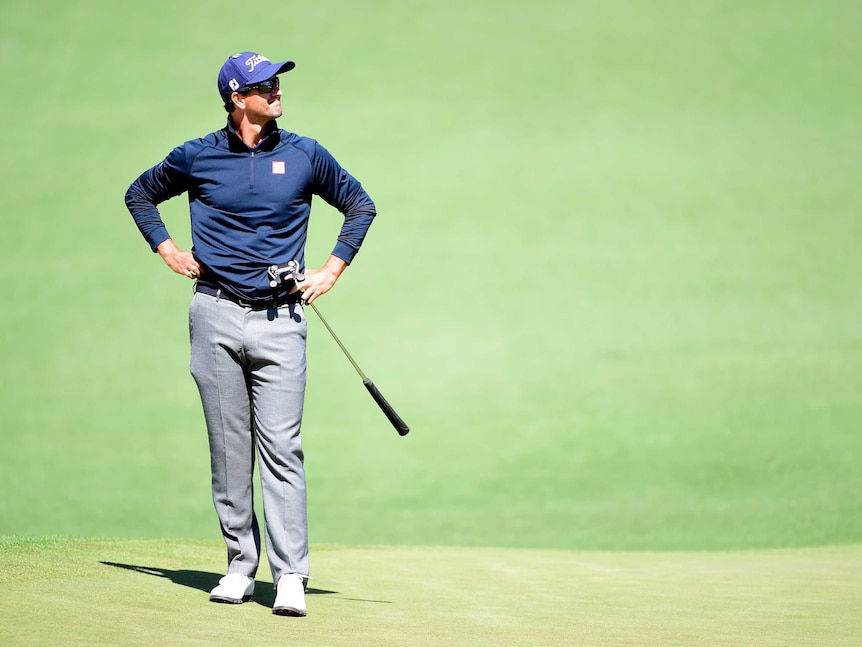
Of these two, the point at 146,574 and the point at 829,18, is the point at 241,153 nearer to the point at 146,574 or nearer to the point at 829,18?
the point at 146,574

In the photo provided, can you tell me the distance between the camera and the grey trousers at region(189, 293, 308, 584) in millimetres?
2973

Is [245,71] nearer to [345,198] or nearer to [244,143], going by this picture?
[244,143]

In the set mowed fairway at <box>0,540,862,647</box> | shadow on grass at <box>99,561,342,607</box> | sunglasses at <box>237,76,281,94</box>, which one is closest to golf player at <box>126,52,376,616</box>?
sunglasses at <box>237,76,281,94</box>

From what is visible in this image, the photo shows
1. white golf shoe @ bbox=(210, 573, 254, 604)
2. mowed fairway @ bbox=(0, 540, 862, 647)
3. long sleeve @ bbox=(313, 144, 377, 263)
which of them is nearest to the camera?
mowed fairway @ bbox=(0, 540, 862, 647)

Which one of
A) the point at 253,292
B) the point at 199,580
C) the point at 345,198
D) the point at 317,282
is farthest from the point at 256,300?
the point at 199,580

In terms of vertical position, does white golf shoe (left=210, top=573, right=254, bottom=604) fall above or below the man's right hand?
below

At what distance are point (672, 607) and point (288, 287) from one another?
4.35ft

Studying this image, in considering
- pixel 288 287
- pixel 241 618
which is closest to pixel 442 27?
pixel 288 287

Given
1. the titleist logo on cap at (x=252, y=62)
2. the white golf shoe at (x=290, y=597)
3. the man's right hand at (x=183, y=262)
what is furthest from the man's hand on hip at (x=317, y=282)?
the white golf shoe at (x=290, y=597)

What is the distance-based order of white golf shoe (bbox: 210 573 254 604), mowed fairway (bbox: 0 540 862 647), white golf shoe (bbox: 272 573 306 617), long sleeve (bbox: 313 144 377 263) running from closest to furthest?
1. mowed fairway (bbox: 0 540 862 647)
2. white golf shoe (bbox: 272 573 306 617)
3. white golf shoe (bbox: 210 573 254 604)
4. long sleeve (bbox: 313 144 377 263)

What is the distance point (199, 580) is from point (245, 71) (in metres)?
1.38

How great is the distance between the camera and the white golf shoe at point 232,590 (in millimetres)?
2963

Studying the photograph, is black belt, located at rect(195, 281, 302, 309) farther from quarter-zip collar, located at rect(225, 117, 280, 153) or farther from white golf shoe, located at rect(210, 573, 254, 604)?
white golf shoe, located at rect(210, 573, 254, 604)

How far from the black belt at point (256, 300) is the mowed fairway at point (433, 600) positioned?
727mm
